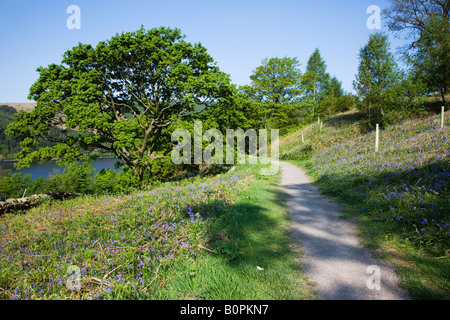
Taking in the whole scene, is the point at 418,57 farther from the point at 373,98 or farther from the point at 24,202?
the point at 24,202

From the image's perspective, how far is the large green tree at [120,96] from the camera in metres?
17.0

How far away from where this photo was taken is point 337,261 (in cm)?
381

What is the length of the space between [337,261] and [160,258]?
3.00 meters

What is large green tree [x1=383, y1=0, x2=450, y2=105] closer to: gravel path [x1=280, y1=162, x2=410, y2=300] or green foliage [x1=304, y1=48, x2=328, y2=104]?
gravel path [x1=280, y1=162, x2=410, y2=300]

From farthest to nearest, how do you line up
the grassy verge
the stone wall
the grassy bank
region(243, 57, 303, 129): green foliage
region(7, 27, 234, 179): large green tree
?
1. region(243, 57, 303, 129): green foliage
2. region(7, 27, 234, 179): large green tree
3. the stone wall
4. the grassy bank
5. the grassy verge

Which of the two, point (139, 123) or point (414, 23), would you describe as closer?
point (139, 123)

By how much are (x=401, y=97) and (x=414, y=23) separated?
38.4 feet

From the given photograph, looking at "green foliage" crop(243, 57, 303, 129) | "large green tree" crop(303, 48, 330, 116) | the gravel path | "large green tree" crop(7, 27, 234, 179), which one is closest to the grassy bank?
the gravel path

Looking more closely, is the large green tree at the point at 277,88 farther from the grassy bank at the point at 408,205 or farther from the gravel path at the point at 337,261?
the gravel path at the point at 337,261

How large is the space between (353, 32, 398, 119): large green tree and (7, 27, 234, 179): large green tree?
11.7 m

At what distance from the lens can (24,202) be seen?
40.8ft

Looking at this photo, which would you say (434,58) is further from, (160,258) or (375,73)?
(160,258)

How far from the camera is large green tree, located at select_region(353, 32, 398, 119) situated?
60.5 ft
